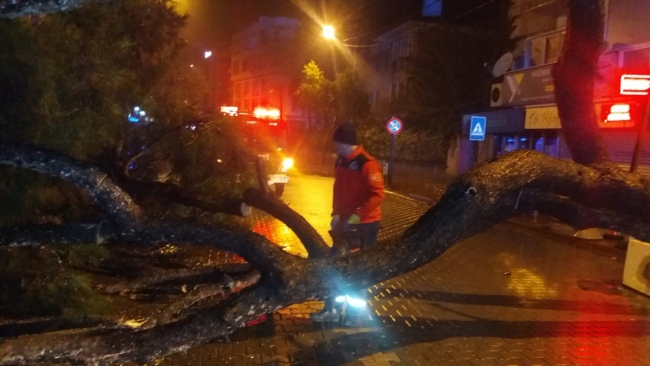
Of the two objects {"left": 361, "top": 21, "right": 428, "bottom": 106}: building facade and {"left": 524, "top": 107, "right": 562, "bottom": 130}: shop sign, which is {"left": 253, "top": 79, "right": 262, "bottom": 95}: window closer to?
A: {"left": 361, "top": 21, "right": 428, "bottom": 106}: building facade

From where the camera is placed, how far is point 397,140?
32000mm

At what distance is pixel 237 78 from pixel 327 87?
25011 mm

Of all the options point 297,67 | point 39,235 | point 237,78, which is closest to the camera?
point 39,235

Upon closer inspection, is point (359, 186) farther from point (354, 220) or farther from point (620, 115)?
point (620, 115)

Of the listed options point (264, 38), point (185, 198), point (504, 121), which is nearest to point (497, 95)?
point (504, 121)

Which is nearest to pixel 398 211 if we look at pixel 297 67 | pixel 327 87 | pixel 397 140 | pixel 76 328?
pixel 76 328

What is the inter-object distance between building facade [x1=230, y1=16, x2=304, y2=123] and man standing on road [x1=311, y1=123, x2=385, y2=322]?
4257cm

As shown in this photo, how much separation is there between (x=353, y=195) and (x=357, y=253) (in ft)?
5.91

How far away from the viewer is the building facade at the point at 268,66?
52000 millimetres

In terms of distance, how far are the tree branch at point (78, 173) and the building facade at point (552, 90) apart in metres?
9.35

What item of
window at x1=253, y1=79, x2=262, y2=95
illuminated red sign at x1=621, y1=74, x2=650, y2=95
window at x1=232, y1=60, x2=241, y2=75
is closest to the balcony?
illuminated red sign at x1=621, y1=74, x2=650, y2=95

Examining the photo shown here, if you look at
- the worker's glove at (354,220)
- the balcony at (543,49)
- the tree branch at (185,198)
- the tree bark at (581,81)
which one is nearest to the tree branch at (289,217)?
the tree branch at (185,198)

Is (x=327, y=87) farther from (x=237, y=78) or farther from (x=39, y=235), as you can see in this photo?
(x=39, y=235)

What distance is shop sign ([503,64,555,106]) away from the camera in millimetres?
17969
